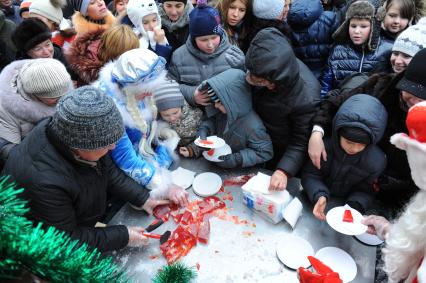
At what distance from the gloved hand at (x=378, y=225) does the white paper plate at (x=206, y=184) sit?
835 mm

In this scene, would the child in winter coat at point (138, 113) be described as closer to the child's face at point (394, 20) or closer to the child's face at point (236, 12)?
the child's face at point (236, 12)

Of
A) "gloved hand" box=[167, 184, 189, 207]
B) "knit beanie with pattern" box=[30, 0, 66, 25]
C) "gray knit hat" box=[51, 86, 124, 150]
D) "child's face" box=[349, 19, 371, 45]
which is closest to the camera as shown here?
"gray knit hat" box=[51, 86, 124, 150]

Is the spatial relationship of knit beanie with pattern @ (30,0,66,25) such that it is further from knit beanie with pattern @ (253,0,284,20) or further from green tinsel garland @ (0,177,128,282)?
green tinsel garland @ (0,177,128,282)

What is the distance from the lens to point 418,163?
1.02 meters

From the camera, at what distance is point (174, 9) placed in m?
3.06

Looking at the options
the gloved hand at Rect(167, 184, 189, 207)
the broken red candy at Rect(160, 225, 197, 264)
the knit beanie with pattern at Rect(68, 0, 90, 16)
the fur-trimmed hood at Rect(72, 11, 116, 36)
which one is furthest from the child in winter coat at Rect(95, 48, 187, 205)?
the knit beanie with pattern at Rect(68, 0, 90, 16)

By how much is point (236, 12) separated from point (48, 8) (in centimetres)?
173

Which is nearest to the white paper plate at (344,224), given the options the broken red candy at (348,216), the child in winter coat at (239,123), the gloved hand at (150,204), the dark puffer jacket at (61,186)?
the broken red candy at (348,216)

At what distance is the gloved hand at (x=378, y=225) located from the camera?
157 centimetres

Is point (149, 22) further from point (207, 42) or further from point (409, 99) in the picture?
point (409, 99)

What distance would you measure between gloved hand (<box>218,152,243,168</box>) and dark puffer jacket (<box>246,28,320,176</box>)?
25 cm

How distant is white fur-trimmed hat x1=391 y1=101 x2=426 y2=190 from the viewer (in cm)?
100

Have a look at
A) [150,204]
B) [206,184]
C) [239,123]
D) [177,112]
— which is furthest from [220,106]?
[150,204]

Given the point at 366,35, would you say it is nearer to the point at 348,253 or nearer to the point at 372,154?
the point at 372,154
